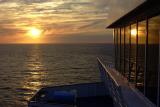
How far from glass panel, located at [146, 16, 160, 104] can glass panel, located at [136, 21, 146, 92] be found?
2.55 feet

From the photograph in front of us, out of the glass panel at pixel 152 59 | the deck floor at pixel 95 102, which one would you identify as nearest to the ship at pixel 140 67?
the glass panel at pixel 152 59

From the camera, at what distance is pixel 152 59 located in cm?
991

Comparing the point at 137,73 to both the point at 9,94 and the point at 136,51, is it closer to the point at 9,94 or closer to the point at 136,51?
the point at 136,51

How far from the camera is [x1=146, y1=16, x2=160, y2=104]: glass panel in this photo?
9.41 metres

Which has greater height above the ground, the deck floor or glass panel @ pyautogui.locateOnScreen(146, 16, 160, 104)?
glass panel @ pyautogui.locateOnScreen(146, 16, 160, 104)

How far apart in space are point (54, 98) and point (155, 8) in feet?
38.4

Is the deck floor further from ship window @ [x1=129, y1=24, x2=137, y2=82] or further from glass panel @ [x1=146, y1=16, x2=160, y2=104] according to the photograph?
glass panel @ [x1=146, y1=16, x2=160, y2=104]

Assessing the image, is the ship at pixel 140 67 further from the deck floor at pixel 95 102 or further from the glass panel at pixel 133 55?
the deck floor at pixel 95 102

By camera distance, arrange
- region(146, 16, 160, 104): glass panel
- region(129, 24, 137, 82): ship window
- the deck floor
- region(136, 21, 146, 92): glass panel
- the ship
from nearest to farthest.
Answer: the ship → region(146, 16, 160, 104): glass panel → region(136, 21, 146, 92): glass panel → region(129, 24, 137, 82): ship window → the deck floor

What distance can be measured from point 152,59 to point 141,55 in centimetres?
169

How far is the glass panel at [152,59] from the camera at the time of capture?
9414 millimetres

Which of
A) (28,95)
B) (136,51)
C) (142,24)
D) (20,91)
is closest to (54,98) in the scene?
(136,51)

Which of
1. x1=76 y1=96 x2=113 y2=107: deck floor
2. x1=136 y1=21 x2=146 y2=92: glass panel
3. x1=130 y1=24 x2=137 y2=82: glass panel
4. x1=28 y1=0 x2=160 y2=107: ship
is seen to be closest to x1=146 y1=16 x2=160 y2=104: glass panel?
x1=28 y1=0 x2=160 y2=107: ship

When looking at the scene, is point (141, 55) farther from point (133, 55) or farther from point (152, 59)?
point (133, 55)
